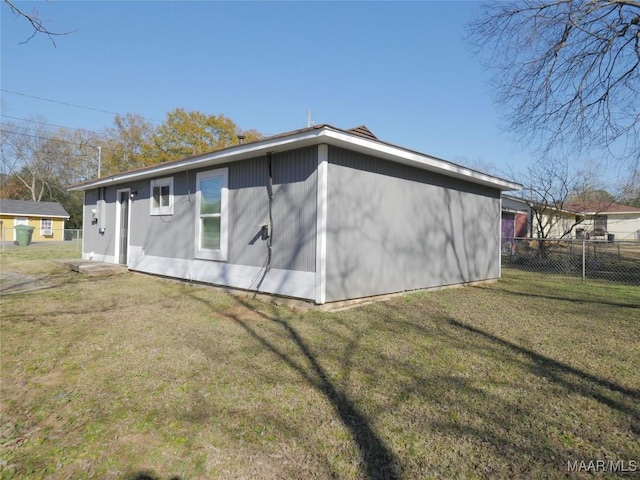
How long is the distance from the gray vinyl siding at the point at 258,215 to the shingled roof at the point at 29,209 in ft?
89.8

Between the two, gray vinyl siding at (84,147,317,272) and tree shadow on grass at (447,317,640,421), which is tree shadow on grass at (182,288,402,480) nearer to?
gray vinyl siding at (84,147,317,272)

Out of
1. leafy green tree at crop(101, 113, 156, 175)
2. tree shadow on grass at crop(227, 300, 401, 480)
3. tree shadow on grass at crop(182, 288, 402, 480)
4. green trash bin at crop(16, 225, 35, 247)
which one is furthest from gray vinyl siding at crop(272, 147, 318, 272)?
leafy green tree at crop(101, 113, 156, 175)

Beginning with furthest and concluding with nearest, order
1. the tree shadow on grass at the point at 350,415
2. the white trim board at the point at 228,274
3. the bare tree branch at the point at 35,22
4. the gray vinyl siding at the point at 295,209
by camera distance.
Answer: the white trim board at the point at 228,274, the gray vinyl siding at the point at 295,209, the bare tree branch at the point at 35,22, the tree shadow on grass at the point at 350,415

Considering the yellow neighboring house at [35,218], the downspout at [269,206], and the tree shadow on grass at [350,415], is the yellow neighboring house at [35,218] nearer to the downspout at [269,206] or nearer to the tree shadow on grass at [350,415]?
the downspout at [269,206]

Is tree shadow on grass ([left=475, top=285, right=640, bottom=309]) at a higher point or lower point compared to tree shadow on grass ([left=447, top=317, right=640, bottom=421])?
higher

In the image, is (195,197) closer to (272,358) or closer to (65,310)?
(65,310)

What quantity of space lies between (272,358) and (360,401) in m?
1.18

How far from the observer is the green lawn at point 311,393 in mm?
2129

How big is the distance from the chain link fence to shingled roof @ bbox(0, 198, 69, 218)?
109 ft

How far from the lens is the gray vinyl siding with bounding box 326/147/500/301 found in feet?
18.9

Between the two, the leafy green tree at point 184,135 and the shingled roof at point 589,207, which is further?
the leafy green tree at point 184,135

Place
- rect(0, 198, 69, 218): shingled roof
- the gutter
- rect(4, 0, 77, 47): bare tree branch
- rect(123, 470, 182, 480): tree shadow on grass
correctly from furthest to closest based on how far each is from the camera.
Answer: rect(0, 198, 69, 218): shingled roof → the gutter → rect(4, 0, 77, 47): bare tree branch → rect(123, 470, 182, 480): tree shadow on grass

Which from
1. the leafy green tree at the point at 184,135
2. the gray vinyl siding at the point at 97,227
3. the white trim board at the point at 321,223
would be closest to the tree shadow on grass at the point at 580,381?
the white trim board at the point at 321,223

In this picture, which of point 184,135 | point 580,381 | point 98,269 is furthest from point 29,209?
point 580,381
